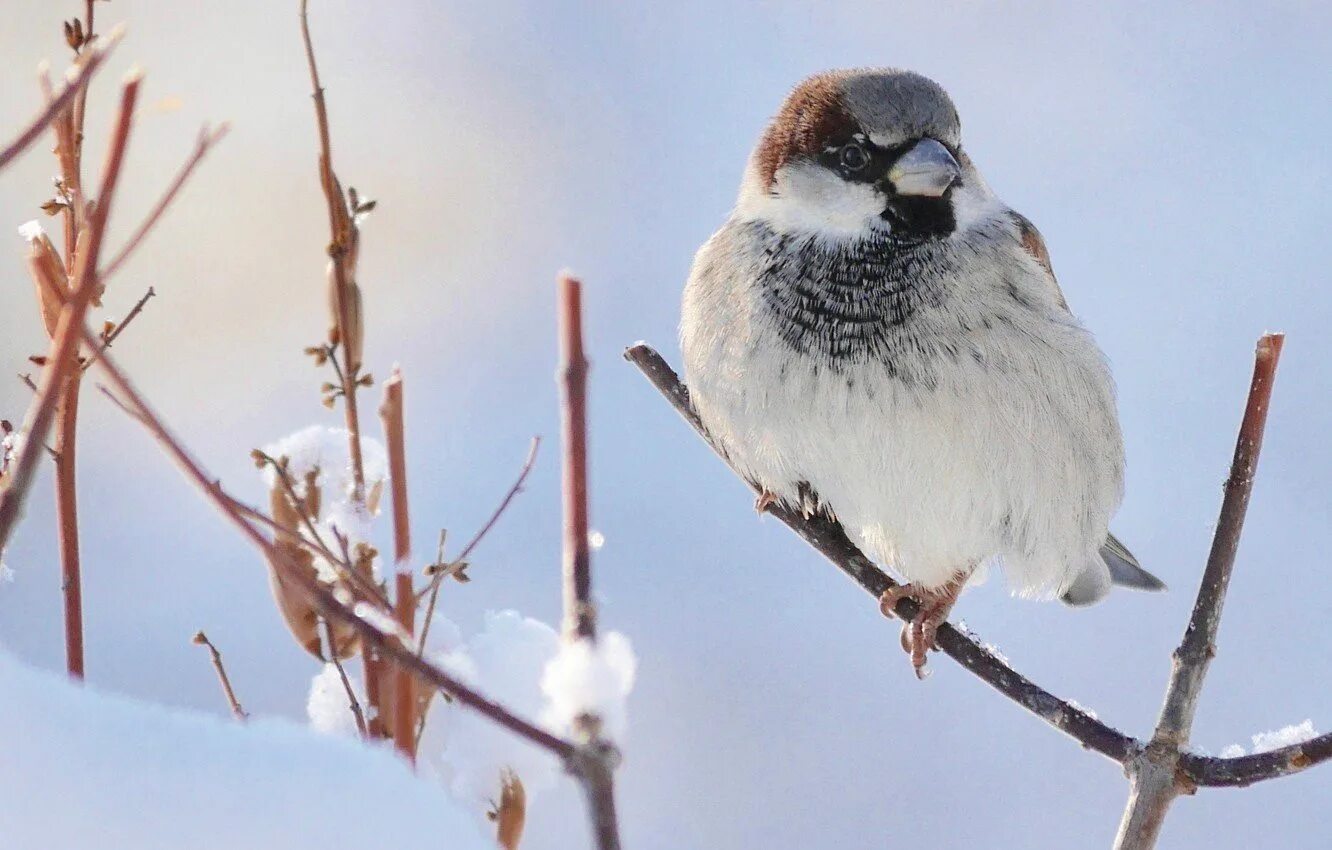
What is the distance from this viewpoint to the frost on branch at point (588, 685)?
35cm

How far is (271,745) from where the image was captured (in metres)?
0.38

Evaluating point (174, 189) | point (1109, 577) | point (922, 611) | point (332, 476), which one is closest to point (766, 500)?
point (922, 611)

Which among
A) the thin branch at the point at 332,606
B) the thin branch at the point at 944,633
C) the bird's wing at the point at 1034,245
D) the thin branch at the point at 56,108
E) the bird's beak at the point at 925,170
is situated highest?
the bird's wing at the point at 1034,245

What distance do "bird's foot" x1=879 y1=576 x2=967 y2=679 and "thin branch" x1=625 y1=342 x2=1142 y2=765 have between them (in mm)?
11

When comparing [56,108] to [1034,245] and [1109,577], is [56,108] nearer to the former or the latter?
[1034,245]

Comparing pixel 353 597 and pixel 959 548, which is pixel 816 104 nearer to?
pixel 959 548

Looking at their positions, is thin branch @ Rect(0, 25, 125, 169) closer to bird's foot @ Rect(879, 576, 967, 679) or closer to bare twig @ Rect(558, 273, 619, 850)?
bare twig @ Rect(558, 273, 619, 850)

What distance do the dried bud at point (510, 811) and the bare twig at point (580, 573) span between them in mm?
208

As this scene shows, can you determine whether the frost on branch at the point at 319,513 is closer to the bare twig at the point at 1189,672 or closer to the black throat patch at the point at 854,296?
the bare twig at the point at 1189,672

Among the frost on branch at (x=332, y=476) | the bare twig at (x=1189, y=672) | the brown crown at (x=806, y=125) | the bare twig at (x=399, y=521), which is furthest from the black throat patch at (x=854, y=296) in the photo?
the bare twig at (x=399, y=521)

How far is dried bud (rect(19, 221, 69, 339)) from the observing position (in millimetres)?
442

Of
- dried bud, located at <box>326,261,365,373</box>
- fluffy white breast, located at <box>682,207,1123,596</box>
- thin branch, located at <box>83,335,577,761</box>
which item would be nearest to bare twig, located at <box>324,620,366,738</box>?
dried bud, located at <box>326,261,365,373</box>

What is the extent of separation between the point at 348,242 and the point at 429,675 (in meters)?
0.29

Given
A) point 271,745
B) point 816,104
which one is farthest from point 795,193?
point 271,745
